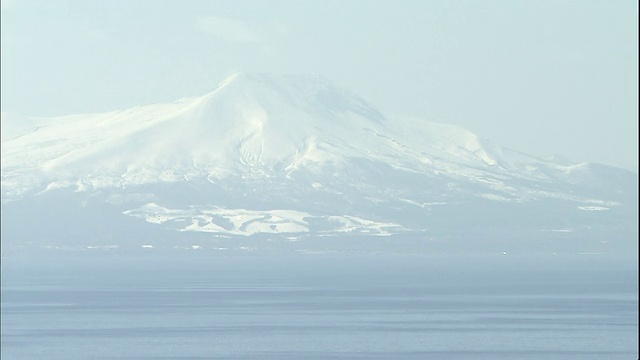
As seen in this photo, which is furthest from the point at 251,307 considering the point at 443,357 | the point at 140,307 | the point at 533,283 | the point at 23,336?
the point at 533,283

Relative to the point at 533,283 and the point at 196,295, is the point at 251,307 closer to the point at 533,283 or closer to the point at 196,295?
the point at 196,295

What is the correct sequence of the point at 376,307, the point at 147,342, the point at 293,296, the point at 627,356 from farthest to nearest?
the point at 293,296 < the point at 376,307 < the point at 147,342 < the point at 627,356

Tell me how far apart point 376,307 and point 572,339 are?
3407 centimetres

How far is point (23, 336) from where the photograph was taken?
99.4m

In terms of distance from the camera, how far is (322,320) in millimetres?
112250

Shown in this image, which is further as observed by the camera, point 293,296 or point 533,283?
point 533,283

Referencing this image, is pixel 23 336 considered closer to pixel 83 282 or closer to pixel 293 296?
pixel 293 296

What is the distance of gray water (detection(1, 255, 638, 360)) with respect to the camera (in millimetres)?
89062

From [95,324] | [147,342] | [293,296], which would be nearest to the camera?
[147,342]

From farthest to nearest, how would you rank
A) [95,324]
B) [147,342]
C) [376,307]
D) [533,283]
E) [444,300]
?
[533,283] → [444,300] → [376,307] → [95,324] → [147,342]

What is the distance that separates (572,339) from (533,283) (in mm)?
80954

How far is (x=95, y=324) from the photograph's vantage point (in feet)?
360

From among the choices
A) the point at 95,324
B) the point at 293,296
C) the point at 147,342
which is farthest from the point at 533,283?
the point at 147,342

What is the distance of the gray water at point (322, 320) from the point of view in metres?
89.1
